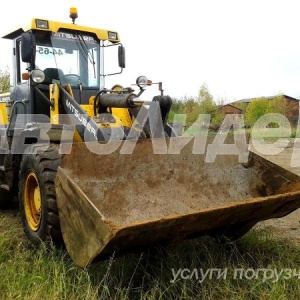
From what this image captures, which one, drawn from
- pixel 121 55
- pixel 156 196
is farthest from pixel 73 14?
pixel 156 196

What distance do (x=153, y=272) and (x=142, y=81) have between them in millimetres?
2696

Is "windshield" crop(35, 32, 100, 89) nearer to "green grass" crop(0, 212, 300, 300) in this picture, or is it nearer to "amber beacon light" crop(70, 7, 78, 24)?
"amber beacon light" crop(70, 7, 78, 24)

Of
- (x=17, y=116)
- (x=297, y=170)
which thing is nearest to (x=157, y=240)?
(x=17, y=116)

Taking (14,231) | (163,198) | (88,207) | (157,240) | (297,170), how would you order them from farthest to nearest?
1. (297,170)
2. (14,231)
3. (163,198)
4. (157,240)
5. (88,207)

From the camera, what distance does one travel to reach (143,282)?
3.62 m

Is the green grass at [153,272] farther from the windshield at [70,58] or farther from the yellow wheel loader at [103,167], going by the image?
the windshield at [70,58]

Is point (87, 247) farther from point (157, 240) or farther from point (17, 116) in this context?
point (17, 116)

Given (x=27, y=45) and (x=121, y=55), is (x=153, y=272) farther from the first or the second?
(x=121, y=55)

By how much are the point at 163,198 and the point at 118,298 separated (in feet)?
3.53

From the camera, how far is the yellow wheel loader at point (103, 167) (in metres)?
3.25

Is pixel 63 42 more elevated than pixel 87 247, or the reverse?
pixel 63 42

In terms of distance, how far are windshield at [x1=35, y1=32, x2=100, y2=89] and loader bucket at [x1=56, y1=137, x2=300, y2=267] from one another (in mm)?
1935

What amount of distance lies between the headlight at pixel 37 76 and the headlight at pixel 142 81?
1.24 metres

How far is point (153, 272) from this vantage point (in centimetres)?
383
